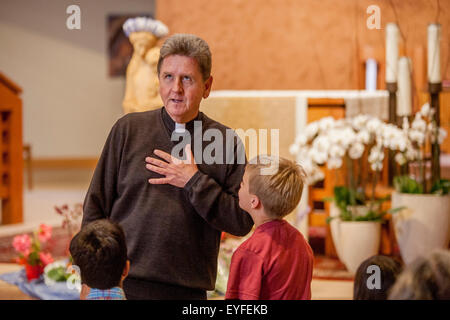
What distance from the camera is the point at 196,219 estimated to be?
135cm

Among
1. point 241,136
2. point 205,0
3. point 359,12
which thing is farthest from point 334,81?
point 241,136

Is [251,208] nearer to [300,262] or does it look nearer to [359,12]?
[300,262]

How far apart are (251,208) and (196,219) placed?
0.42 ft

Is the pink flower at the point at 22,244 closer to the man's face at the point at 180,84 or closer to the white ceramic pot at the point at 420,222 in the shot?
the white ceramic pot at the point at 420,222

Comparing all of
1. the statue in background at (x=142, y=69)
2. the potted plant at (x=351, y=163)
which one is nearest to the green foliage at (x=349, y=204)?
the potted plant at (x=351, y=163)

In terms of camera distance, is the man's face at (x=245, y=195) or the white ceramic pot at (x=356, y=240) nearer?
the man's face at (x=245, y=195)

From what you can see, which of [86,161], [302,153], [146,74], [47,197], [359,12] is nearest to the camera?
[359,12]

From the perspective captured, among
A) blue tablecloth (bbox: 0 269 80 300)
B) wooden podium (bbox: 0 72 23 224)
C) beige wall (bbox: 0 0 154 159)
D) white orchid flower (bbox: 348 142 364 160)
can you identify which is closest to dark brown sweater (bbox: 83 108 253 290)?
blue tablecloth (bbox: 0 269 80 300)

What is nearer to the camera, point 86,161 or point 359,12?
point 359,12

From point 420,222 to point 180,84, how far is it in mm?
2076

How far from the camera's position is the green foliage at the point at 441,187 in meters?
3.10

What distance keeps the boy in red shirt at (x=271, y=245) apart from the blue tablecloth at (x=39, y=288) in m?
1.33

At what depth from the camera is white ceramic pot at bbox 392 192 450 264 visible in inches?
117

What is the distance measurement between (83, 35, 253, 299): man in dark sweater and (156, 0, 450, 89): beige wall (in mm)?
179
